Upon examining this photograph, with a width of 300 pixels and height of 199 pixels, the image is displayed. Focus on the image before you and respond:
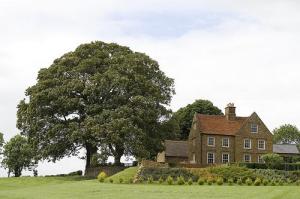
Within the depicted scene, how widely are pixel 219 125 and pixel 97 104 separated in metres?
22.0

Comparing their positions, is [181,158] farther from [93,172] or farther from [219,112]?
[93,172]

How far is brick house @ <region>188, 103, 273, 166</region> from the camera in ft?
254

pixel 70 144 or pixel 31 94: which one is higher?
pixel 31 94

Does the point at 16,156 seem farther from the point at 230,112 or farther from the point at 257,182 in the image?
the point at 257,182

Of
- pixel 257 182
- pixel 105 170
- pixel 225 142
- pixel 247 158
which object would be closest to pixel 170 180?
pixel 257 182

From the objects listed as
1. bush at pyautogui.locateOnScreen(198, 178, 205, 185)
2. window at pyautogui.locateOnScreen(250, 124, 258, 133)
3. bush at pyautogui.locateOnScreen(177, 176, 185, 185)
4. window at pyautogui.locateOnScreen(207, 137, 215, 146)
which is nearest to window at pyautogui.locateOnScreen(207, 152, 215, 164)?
window at pyautogui.locateOnScreen(207, 137, 215, 146)

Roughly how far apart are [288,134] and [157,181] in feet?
288

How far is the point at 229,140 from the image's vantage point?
78250mm

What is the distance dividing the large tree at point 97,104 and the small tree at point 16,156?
25.9 m

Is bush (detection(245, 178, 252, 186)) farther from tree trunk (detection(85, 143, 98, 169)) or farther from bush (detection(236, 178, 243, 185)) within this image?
tree trunk (detection(85, 143, 98, 169))

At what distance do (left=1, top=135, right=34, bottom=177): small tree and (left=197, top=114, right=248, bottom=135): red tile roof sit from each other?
31.2 meters

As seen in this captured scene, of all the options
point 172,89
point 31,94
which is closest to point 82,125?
point 31,94

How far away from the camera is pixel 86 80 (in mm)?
65812

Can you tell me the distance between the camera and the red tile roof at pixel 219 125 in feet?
255
